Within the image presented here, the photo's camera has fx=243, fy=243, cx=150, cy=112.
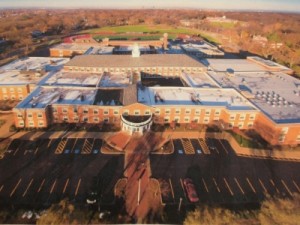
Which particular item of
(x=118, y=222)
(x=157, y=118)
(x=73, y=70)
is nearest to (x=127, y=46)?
(x=73, y=70)

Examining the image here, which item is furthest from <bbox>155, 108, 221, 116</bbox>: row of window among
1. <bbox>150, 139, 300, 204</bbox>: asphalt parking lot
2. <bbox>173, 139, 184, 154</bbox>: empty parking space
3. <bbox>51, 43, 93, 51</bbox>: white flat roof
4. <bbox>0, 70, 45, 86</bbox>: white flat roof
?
<bbox>51, 43, 93, 51</bbox>: white flat roof

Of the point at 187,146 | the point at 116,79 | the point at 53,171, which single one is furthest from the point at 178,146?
the point at 116,79

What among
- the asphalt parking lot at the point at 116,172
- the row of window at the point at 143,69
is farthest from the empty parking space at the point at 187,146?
the row of window at the point at 143,69

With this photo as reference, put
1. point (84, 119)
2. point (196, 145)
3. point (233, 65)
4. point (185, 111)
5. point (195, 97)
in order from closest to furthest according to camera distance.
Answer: point (196, 145)
point (84, 119)
point (185, 111)
point (195, 97)
point (233, 65)

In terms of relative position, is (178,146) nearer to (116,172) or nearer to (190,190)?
(190,190)

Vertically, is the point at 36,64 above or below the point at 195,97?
below

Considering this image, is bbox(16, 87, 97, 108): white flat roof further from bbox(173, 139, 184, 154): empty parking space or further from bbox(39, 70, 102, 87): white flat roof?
bbox(173, 139, 184, 154): empty parking space

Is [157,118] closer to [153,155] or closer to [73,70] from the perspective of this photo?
[153,155]
